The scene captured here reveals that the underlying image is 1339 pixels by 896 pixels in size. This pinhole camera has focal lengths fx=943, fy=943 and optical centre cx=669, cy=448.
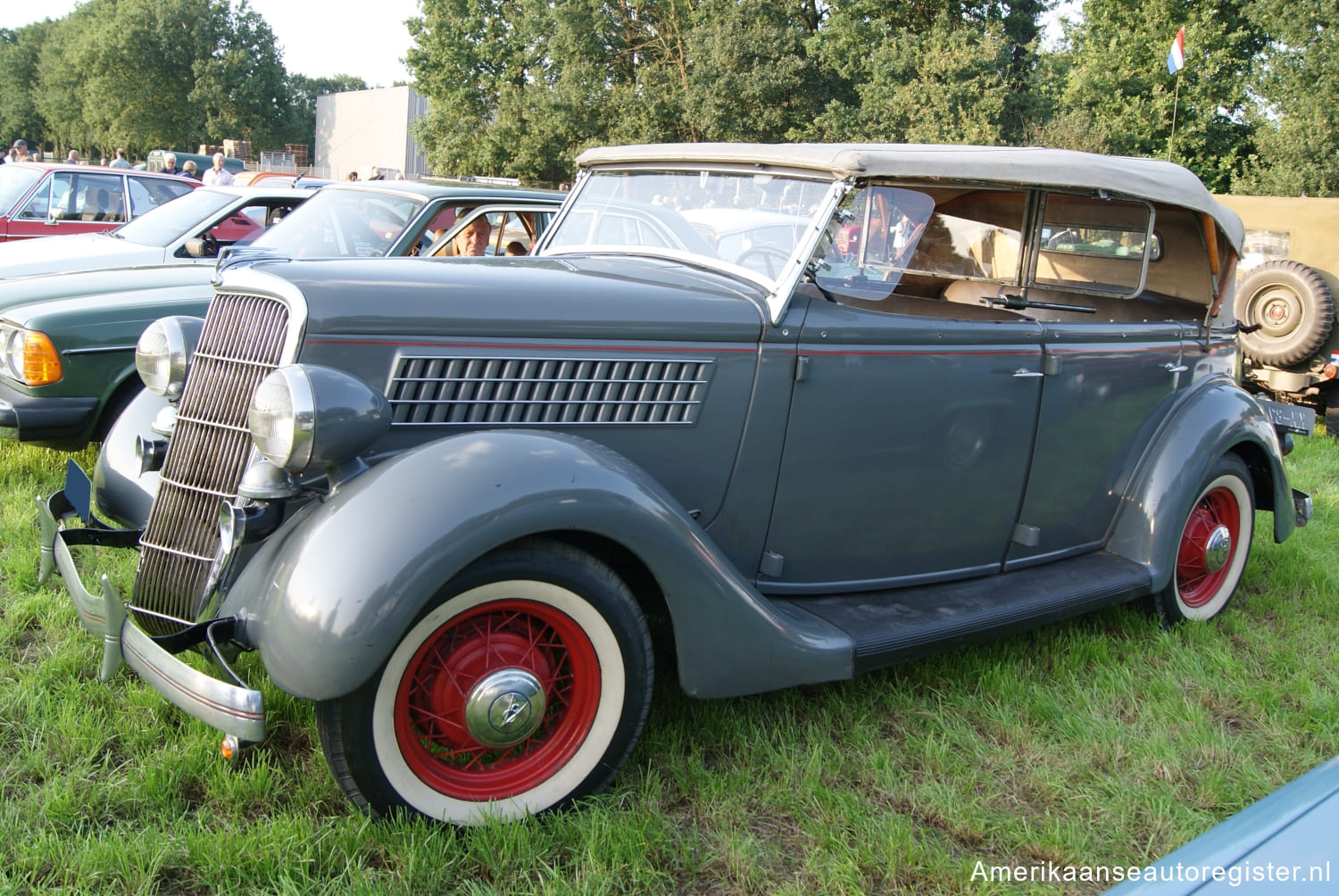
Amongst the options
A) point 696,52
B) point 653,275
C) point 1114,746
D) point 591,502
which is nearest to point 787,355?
point 653,275

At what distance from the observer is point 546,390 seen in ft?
8.41

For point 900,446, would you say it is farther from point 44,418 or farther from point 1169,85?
point 1169,85

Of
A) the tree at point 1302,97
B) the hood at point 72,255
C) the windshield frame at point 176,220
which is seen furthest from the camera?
the tree at point 1302,97

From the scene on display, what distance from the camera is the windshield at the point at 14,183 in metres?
9.52

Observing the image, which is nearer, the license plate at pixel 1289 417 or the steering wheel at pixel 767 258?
the steering wheel at pixel 767 258

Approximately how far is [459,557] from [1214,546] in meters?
3.24

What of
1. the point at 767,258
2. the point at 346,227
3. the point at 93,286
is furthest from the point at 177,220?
the point at 767,258

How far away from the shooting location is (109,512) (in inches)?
123

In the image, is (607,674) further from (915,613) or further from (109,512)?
(109,512)

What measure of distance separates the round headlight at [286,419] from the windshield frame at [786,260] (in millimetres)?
1331

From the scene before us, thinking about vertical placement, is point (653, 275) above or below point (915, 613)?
above

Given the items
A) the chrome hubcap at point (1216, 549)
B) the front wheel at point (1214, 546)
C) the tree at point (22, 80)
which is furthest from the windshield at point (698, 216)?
the tree at point (22, 80)

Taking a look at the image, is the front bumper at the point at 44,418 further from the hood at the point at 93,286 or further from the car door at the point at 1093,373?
the car door at the point at 1093,373

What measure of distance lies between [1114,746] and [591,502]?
72.2 inches
